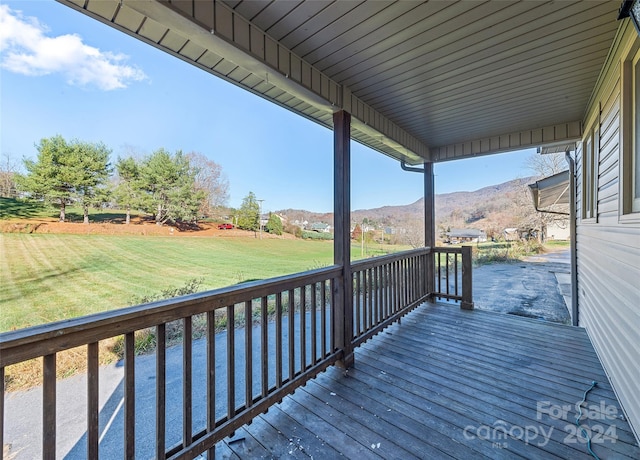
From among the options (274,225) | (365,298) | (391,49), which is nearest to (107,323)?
(274,225)

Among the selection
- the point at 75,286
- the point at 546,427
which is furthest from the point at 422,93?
the point at 75,286

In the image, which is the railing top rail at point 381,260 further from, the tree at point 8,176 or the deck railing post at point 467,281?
the tree at point 8,176

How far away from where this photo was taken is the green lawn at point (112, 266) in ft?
5.14

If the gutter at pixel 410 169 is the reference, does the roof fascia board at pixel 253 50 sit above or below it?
above

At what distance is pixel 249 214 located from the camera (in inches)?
106

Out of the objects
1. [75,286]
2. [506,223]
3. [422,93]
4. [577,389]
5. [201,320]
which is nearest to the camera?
[75,286]

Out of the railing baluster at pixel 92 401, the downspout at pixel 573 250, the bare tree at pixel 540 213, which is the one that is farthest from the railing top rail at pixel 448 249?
the bare tree at pixel 540 213

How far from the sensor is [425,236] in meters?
4.32

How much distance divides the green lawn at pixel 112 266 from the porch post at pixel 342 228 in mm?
377

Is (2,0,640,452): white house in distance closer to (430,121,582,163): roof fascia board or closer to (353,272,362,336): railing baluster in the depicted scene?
(430,121,582,163): roof fascia board

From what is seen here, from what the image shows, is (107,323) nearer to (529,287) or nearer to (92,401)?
(92,401)

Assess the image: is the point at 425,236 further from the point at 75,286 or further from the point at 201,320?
the point at 75,286

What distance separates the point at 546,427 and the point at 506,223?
852cm

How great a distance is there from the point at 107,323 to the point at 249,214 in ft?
5.59
